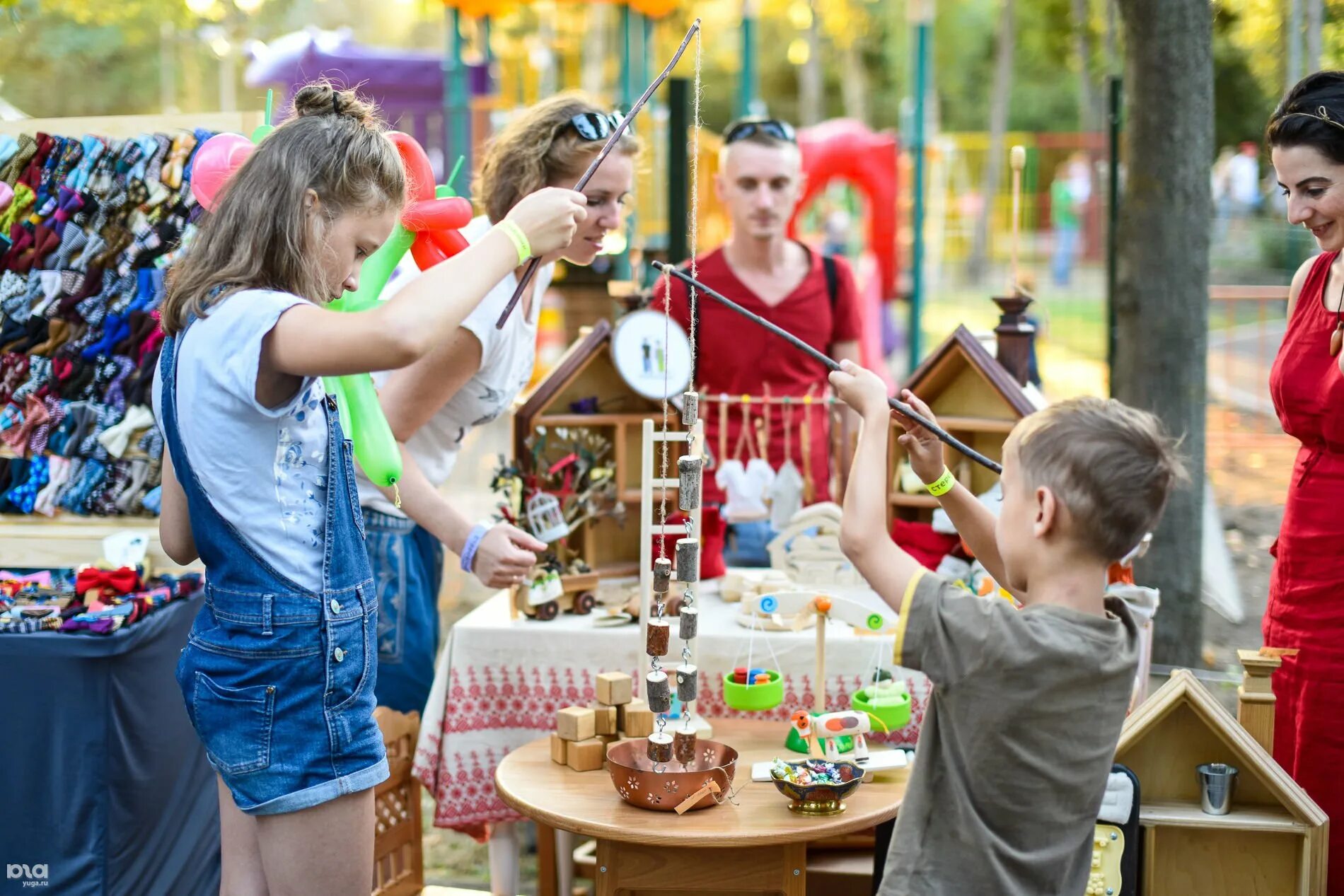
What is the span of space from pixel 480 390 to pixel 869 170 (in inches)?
428

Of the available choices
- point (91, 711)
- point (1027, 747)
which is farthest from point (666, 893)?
point (91, 711)

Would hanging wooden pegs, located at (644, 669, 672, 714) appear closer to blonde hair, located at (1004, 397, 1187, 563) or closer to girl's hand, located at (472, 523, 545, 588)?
girl's hand, located at (472, 523, 545, 588)

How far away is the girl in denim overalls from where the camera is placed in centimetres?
169

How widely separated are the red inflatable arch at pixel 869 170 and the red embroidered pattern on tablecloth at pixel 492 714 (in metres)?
10.4

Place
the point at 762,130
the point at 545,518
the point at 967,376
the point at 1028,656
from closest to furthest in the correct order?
1. the point at 1028,656
2. the point at 545,518
3. the point at 967,376
4. the point at 762,130

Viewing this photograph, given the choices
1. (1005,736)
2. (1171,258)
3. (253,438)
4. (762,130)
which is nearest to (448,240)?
(253,438)

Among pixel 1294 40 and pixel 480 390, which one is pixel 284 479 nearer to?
pixel 480 390

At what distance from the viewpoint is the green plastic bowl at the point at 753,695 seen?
256 cm

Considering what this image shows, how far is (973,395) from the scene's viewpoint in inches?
125

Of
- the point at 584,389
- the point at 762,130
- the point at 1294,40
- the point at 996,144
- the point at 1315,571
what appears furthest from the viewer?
the point at 996,144

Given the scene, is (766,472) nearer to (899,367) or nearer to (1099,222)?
(899,367)

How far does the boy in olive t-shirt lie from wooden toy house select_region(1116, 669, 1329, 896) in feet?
2.66

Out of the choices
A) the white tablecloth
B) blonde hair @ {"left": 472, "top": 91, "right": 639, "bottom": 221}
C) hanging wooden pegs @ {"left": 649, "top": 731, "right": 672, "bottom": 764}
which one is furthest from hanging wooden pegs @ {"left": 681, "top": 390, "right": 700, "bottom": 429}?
the white tablecloth

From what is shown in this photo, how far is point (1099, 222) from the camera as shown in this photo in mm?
19516
